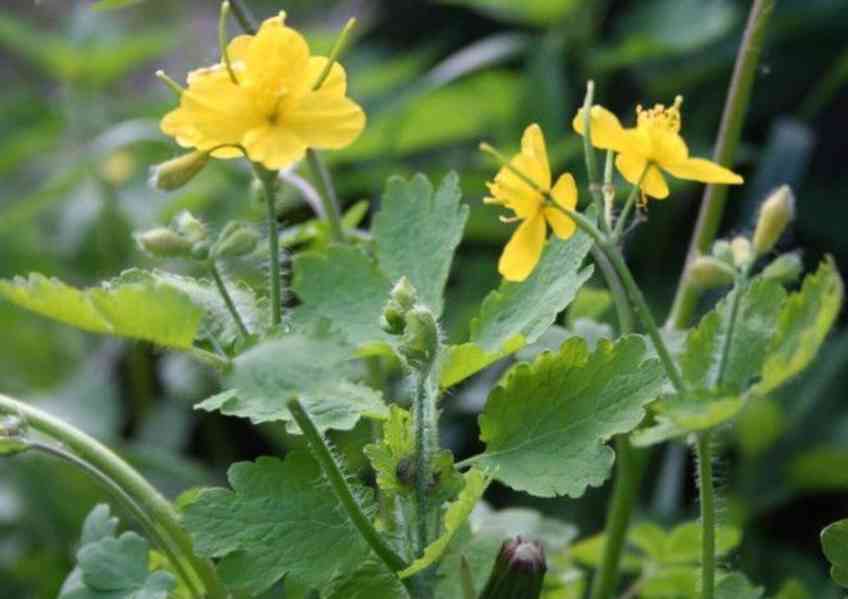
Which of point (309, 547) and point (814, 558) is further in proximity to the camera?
point (814, 558)

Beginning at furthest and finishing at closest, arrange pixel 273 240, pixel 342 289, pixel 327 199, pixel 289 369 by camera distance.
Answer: pixel 327 199 < pixel 342 289 < pixel 273 240 < pixel 289 369

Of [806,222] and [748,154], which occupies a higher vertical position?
[748,154]

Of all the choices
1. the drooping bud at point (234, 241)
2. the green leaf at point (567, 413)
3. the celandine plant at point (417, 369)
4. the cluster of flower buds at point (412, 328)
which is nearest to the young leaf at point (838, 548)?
the celandine plant at point (417, 369)

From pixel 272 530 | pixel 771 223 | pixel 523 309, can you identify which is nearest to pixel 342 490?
pixel 272 530

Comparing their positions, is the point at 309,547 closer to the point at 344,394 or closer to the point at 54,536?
the point at 344,394

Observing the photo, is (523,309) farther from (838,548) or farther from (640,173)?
(838,548)

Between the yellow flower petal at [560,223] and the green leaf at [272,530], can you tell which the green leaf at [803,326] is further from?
the green leaf at [272,530]

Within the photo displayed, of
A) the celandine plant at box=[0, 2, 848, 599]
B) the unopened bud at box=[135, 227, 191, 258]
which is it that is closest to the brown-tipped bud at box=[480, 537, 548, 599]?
the celandine plant at box=[0, 2, 848, 599]

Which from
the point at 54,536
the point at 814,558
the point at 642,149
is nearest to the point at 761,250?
the point at 642,149
